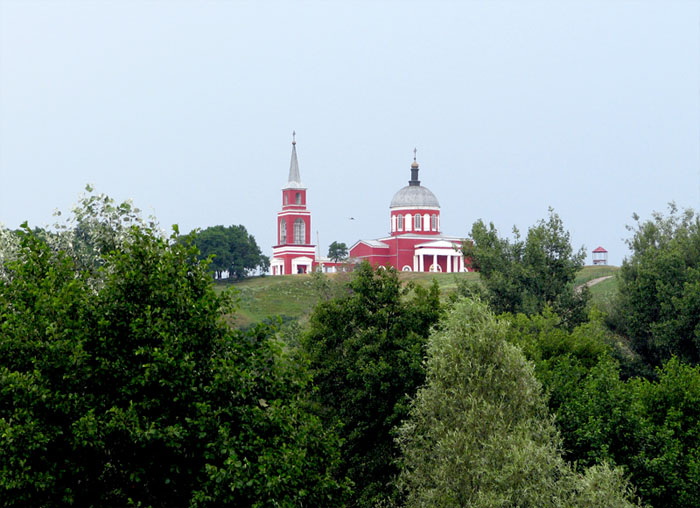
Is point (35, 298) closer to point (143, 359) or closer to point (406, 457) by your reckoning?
point (143, 359)

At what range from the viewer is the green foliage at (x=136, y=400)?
67.8 feet

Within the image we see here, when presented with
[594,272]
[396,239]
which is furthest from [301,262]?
[594,272]

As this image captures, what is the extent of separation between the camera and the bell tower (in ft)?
528

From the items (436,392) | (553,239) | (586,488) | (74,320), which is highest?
(553,239)

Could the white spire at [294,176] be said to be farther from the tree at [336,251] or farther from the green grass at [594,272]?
the green grass at [594,272]

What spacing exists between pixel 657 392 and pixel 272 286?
106 meters

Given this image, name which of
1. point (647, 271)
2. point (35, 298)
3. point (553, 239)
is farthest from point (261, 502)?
point (553, 239)

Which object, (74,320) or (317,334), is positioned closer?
(74,320)

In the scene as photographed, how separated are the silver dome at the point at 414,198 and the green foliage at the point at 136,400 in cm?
13307

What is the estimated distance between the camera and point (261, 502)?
69.1 ft

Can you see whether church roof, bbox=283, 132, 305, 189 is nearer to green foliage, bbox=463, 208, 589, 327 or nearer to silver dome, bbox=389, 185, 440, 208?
silver dome, bbox=389, 185, 440, 208

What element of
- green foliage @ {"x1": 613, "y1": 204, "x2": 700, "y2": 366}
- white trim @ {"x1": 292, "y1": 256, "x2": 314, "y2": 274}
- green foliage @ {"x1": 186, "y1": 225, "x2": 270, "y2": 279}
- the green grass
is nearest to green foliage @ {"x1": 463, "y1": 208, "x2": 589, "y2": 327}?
green foliage @ {"x1": 613, "y1": 204, "x2": 700, "y2": 366}

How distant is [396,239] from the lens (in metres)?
150

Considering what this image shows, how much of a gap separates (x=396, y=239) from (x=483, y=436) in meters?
119
